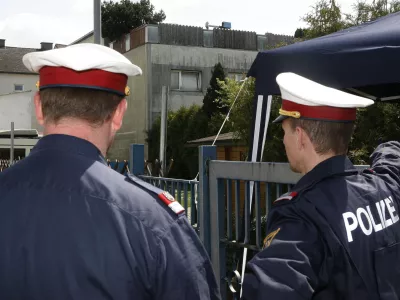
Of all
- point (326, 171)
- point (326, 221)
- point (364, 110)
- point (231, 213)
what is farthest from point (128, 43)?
point (326, 221)

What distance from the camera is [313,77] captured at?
420 cm

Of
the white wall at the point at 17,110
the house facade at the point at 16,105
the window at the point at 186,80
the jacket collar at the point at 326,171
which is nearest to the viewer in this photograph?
the jacket collar at the point at 326,171

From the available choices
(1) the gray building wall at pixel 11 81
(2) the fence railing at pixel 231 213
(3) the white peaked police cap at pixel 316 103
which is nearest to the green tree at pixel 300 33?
(2) the fence railing at pixel 231 213

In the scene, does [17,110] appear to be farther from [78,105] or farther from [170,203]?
[170,203]

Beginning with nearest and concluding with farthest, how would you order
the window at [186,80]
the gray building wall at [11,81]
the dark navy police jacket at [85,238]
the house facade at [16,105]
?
the dark navy police jacket at [85,238] → the house facade at [16,105] → the window at [186,80] → the gray building wall at [11,81]

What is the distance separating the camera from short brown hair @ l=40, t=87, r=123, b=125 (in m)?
1.63

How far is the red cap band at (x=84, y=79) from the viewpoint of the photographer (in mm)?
1661

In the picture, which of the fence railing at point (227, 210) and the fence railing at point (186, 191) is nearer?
the fence railing at point (227, 210)

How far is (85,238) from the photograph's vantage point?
1.51m

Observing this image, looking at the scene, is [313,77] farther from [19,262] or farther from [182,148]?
[182,148]

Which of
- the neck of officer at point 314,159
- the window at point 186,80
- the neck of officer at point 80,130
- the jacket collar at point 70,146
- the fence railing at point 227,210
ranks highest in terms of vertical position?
the window at point 186,80

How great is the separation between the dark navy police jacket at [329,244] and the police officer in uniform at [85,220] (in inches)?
13.5

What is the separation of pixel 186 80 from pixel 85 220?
31.4 metres

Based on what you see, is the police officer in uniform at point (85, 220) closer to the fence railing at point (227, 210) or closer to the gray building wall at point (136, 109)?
the fence railing at point (227, 210)
